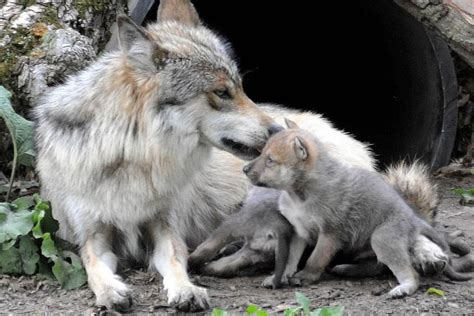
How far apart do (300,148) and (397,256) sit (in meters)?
0.73

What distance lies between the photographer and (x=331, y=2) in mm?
9180

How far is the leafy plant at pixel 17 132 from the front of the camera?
5172mm

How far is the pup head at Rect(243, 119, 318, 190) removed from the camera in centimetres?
434

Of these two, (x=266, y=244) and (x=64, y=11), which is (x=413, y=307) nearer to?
(x=266, y=244)

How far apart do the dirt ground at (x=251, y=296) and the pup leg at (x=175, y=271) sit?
7 cm

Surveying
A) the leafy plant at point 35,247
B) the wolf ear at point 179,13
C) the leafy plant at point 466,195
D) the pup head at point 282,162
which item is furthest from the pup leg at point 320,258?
the leafy plant at point 466,195

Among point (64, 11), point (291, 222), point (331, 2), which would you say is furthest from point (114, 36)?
point (331, 2)

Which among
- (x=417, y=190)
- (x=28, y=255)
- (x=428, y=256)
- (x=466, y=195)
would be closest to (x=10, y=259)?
(x=28, y=255)

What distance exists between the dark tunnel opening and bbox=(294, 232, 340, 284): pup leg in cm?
327

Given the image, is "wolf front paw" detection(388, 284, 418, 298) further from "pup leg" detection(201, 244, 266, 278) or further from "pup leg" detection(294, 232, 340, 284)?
"pup leg" detection(201, 244, 266, 278)

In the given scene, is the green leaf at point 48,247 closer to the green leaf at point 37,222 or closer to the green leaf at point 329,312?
the green leaf at point 37,222

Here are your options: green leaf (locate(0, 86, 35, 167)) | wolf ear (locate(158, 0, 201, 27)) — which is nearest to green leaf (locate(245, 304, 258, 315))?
wolf ear (locate(158, 0, 201, 27))

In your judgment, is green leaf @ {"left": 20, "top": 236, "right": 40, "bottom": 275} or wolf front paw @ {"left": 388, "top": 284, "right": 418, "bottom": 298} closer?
wolf front paw @ {"left": 388, "top": 284, "right": 418, "bottom": 298}

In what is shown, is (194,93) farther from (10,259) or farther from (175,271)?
(10,259)
